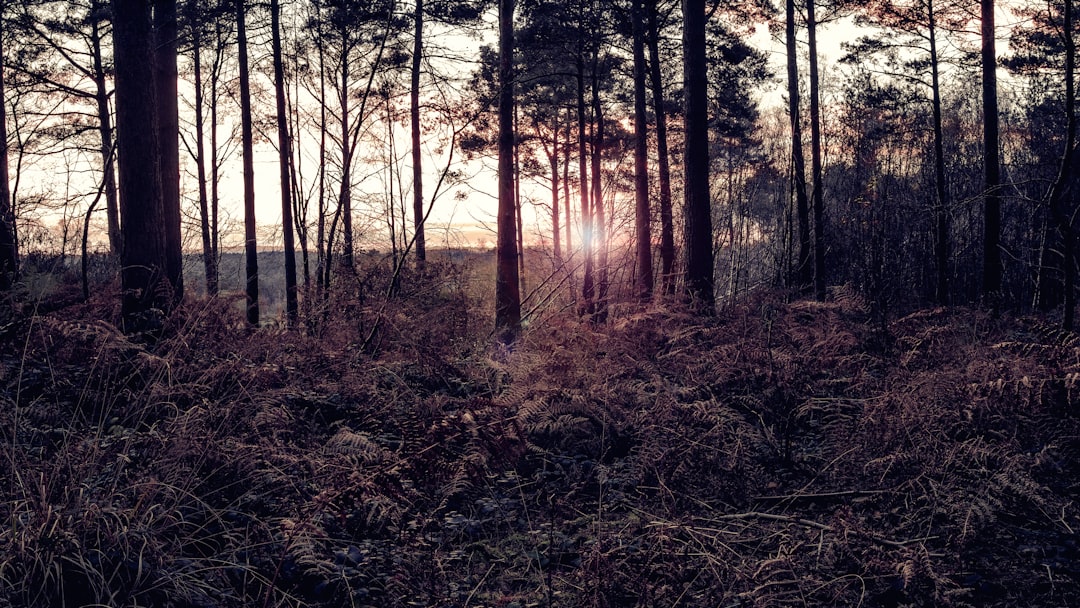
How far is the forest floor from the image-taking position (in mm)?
2918

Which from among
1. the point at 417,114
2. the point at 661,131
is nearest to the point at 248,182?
the point at 417,114

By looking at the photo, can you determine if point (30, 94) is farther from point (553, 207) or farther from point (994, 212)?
point (994, 212)

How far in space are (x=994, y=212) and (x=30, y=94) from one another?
23.2 meters

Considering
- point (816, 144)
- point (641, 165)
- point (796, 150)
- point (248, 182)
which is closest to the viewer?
point (641, 165)

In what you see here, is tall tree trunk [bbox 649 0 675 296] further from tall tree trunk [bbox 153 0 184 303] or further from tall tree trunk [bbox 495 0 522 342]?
tall tree trunk [bbox 153 0 184 303]

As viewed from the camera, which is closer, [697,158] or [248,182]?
[697,158]

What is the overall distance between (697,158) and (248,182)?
11522 millimetres

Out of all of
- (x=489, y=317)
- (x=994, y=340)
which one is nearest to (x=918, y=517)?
(x=994, y=340)

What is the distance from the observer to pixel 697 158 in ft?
33.0

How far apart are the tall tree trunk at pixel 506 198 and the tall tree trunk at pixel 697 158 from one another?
266 cm

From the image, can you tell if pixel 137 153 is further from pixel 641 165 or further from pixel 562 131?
pixel 562 131

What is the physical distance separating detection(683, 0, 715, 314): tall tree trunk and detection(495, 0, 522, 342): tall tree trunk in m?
2.66

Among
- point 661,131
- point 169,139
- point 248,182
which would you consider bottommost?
point 169,139

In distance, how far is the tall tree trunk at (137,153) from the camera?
6.71 metres
